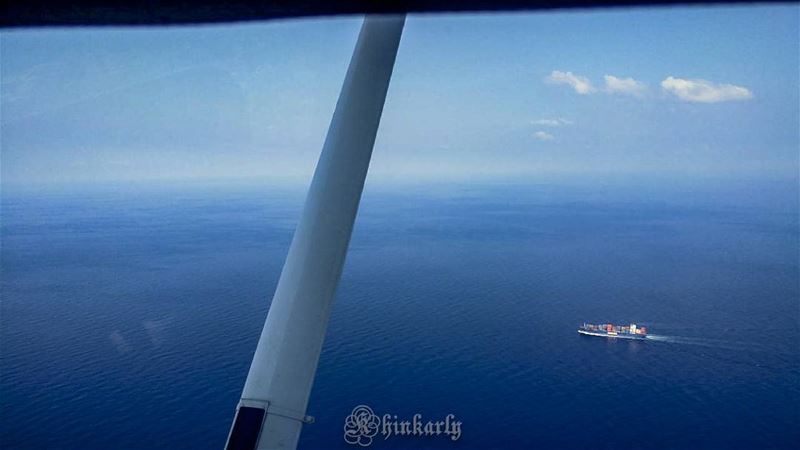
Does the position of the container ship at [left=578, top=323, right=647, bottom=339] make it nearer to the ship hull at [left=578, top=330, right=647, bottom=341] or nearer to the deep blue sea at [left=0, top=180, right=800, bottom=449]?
the ship hull at [left=578, top=330, right=647, bottom=341]

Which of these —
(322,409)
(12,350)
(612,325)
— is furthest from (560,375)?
(12,350)

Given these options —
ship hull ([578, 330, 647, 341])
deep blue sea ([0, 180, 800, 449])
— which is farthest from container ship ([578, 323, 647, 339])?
deep blue sea ([0, 180, 800, 449])

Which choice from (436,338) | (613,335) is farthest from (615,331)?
(436,338)

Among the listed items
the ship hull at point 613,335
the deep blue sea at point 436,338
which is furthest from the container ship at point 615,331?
the deep blue sea at point 436,338

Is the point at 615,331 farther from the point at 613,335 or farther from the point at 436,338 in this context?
the point at 436,338

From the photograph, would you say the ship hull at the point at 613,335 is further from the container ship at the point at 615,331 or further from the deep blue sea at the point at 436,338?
the deep blue sea at the point at 436,338
